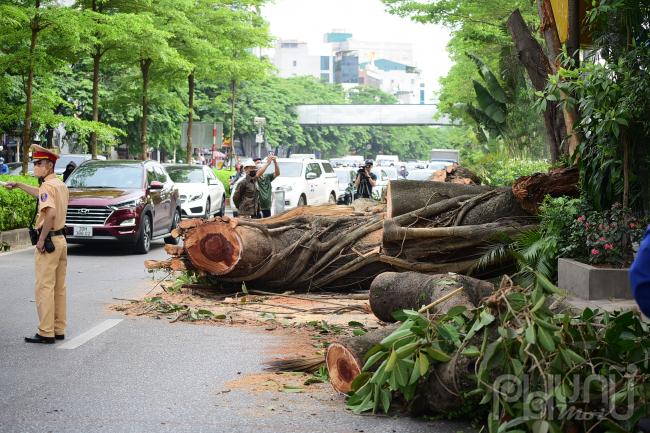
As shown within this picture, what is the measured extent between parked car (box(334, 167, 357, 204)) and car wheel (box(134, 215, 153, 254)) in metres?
15.5

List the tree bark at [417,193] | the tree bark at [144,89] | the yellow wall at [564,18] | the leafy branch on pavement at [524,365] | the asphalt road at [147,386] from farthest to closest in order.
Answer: the tree bark at [144,89] → the yellow wall at [564,18] → the tree bark at [417,193] → the asphalt road at [147,386] → the leafy branch on pavement at [524,365]

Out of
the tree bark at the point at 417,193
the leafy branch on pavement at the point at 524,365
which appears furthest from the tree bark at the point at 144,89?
the leafy branch on pavement at the point at 524,365

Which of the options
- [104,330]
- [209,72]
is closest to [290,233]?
[104,330]

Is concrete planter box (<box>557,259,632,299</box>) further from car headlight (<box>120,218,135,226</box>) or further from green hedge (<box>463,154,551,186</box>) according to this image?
green hedge (<box>463,154,551,186</box>)

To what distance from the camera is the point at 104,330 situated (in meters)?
10.4

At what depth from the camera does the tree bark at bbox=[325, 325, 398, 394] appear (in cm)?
697

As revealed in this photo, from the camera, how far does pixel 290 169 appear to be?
33.1 m

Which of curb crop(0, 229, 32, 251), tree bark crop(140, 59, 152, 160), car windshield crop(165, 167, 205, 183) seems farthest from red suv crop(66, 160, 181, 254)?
tree bark crop(140, 59, 152, 160)

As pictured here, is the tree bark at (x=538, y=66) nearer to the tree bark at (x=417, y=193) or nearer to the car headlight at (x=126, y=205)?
the tree bark at (x=417, y=193)

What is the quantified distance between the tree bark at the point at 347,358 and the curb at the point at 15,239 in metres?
14.2

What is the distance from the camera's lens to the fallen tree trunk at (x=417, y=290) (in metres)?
8.27

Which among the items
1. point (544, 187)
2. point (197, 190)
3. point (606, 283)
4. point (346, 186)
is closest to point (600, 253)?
point (606, 283)

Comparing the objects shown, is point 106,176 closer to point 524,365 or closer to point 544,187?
point 544,187

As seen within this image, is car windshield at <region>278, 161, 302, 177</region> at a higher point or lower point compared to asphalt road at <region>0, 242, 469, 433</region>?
higher
